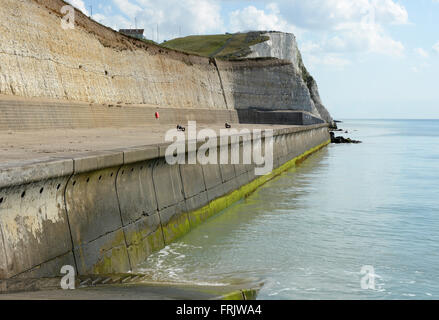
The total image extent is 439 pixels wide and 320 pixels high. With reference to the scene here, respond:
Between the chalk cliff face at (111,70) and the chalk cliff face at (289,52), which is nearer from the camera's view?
the chalk cliff face at (111,70)

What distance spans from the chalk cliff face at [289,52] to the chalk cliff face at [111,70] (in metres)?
21.3

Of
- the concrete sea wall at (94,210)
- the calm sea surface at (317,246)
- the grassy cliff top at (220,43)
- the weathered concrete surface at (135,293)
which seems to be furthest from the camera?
the grassy cliff top at (220,43)

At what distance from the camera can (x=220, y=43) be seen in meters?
106

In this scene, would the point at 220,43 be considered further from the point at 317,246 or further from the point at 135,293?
the point at 135,293

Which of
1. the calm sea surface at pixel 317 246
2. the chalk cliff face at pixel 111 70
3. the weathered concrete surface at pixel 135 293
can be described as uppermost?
the chalk cliff face at pixel 111 70

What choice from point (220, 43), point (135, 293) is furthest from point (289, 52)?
point (135, 293)

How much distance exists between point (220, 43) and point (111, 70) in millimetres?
72929

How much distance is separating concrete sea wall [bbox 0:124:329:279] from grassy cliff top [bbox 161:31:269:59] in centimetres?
7430

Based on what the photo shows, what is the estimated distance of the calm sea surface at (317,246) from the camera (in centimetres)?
790

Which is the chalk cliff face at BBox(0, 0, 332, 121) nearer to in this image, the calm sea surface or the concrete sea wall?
the calm sea surface

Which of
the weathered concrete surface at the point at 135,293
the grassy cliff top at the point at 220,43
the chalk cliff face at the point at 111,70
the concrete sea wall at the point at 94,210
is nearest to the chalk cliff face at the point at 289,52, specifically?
the grassy cliff top at the point at 220,43

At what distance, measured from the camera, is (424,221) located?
13633 mm

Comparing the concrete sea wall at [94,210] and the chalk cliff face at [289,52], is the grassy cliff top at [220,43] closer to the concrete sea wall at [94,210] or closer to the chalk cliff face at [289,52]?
Result: the chalk cliff face at [289,52]

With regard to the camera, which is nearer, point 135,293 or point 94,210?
point 135,293
